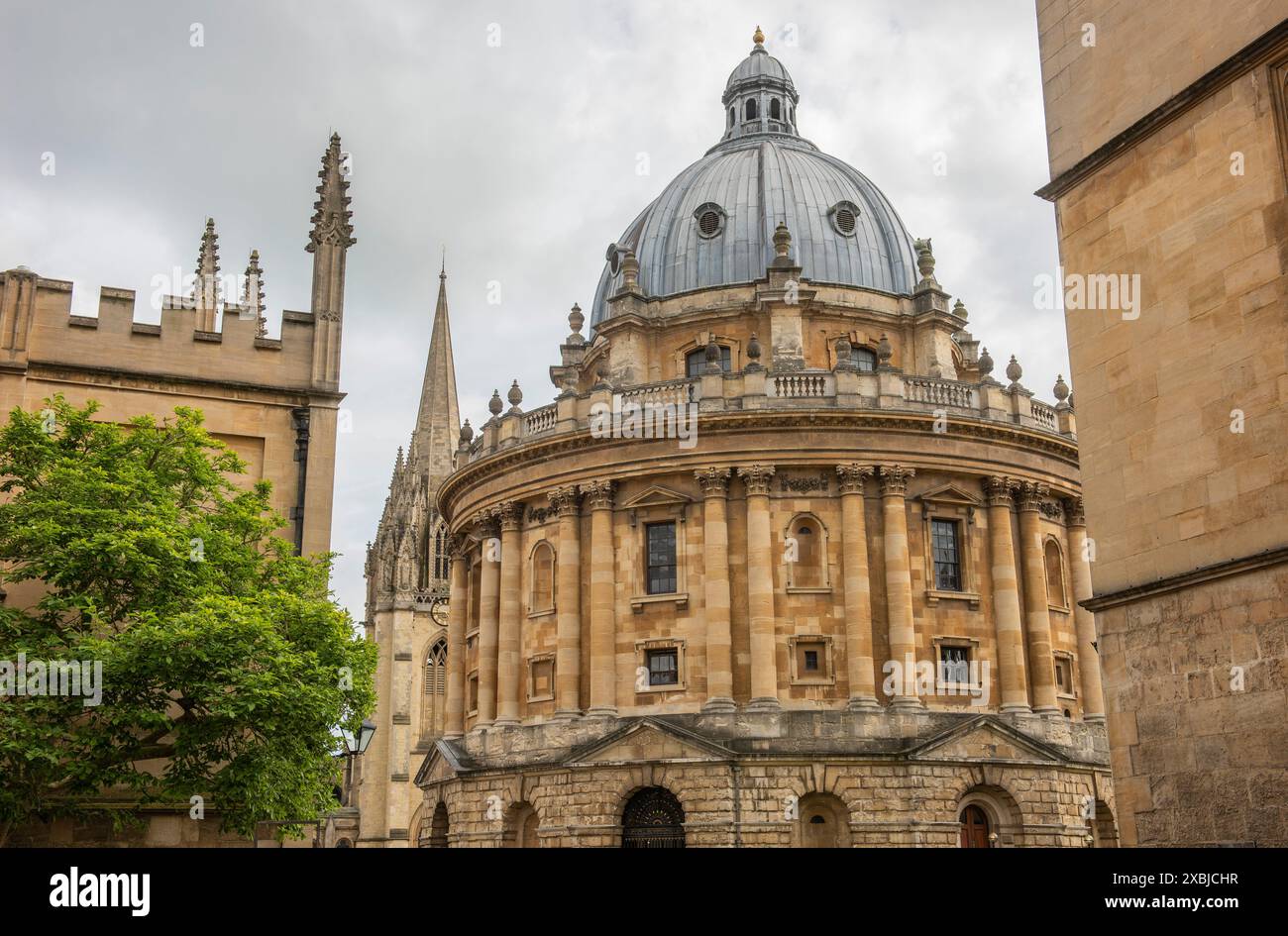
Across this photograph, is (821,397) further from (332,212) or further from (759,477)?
(332,212)

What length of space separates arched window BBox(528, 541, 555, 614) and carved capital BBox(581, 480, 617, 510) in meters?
2.73

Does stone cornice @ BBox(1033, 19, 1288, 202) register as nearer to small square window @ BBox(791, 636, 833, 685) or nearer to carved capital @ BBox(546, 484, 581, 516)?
small square window @ BBox(791, 636, 833, 685)

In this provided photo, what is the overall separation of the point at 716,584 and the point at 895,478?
6.68m

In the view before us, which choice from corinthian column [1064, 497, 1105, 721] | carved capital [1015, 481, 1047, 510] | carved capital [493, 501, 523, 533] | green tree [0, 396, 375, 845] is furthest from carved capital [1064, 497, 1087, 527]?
green tree [0, 396, 375, 845]

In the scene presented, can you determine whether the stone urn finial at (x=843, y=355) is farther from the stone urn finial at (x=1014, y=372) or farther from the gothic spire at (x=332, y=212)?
the gothic spire at (x=332, y=212)

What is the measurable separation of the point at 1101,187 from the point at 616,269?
35.8 metres

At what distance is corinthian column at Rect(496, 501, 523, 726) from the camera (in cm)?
4169

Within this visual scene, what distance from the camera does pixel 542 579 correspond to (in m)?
42.5

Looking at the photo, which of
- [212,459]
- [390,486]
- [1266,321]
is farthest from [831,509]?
[390,486]

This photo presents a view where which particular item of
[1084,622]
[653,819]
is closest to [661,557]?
[653,819]

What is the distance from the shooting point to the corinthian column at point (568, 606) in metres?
39.7
